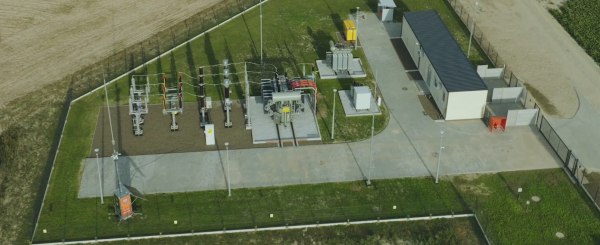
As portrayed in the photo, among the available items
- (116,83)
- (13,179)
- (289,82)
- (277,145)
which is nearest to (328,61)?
(289,82)

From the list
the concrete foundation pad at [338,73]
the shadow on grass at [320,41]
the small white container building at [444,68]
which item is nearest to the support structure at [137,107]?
the concrete foundation pad at [338,73]

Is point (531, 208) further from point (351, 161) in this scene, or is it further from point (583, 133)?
point (351, 161)

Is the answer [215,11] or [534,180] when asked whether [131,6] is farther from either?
[534,180]

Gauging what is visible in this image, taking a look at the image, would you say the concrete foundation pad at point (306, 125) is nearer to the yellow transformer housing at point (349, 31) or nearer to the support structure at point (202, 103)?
the support structure at point (202, 103)

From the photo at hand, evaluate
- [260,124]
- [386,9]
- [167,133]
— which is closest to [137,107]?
[167,133]

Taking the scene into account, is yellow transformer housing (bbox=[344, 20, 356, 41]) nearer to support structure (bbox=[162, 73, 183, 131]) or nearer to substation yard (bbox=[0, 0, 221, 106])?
substation yard (bbox=[0, 0, 221, 106])

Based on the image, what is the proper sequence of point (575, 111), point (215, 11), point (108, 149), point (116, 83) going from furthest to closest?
point (215, 11)
point (116, 83)
point (575, 111)
point (108, 149)
